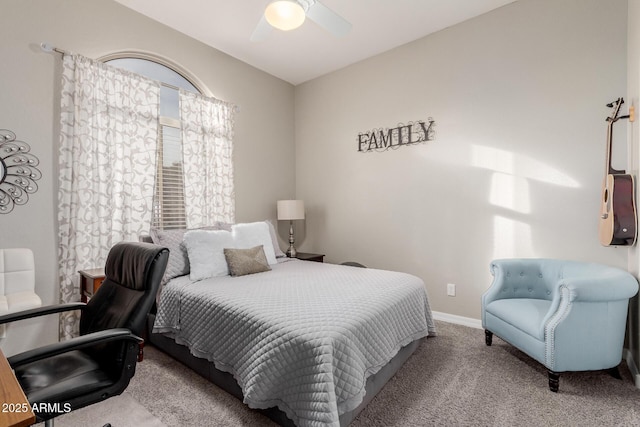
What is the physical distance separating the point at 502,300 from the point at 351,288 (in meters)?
1.30

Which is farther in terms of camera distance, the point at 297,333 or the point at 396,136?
the point at 396,136

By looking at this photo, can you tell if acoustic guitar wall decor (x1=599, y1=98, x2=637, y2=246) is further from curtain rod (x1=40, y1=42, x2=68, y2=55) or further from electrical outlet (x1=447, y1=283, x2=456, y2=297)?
curtain rod (x1=40, y1=42, x2=68, y2=55)

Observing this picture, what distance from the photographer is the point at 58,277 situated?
2514mm

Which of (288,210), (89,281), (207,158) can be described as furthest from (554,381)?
(207,158)

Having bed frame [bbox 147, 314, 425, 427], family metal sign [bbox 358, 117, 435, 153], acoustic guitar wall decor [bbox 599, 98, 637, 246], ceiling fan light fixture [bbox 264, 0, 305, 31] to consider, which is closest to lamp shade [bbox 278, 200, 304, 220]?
family metal sign [bbox 358, 117, 435, 153]

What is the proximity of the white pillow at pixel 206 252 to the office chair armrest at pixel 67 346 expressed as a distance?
4.12ft

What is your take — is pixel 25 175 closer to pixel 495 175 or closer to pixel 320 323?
pixel 320 323

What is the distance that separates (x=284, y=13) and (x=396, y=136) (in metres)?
1.95

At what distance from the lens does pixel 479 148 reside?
3.06 metres

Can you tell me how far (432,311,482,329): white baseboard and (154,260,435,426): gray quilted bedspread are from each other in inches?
28.7

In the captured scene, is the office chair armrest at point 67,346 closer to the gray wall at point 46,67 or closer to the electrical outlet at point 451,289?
the gray wall at point 46,67

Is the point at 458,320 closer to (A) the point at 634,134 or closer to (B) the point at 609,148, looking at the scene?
(B) the point at 609,148

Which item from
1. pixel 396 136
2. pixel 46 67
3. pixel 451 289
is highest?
pixel 46 67

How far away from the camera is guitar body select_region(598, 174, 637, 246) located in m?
2.11
